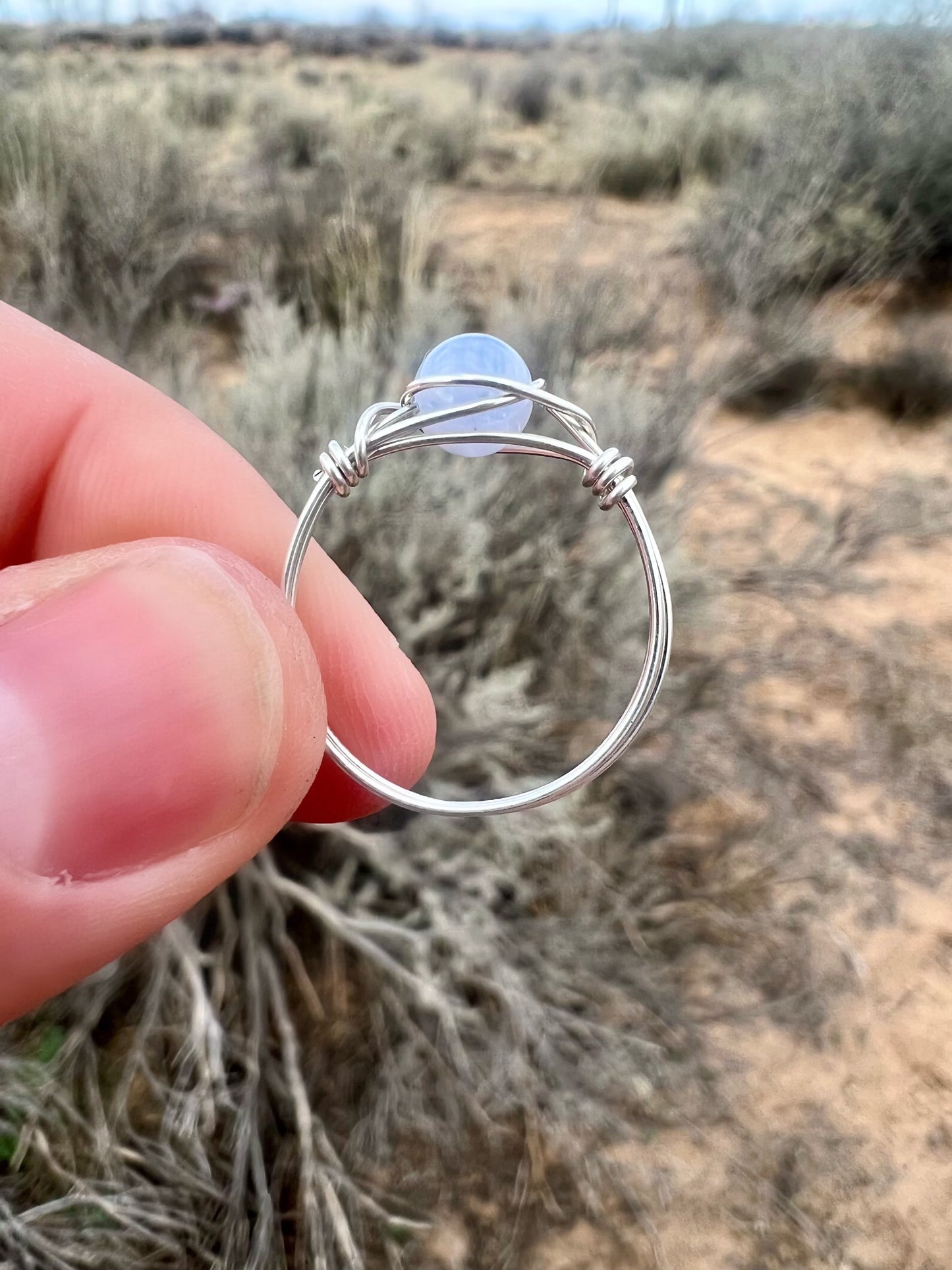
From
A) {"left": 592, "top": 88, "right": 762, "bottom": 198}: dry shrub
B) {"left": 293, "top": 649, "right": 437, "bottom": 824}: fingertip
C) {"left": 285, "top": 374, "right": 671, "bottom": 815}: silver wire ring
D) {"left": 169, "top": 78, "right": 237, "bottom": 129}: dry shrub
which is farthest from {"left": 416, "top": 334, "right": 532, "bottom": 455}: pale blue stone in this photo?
{"left": 169, "top": 78, "right": 237, "bottom": 129}: dry shrub

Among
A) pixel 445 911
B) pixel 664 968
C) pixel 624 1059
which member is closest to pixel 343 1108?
pixel 445 911

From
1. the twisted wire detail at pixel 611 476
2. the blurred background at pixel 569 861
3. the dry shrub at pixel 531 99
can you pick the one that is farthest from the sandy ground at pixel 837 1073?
the dry shrub at pixel 531 99

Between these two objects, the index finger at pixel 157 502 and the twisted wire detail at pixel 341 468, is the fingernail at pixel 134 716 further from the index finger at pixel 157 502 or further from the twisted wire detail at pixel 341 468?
the index finger at pixel 157 502

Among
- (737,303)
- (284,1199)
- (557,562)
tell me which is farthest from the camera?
(737,303)

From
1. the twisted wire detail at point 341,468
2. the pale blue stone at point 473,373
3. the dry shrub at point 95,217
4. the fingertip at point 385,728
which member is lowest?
the fingertip at point 385,728

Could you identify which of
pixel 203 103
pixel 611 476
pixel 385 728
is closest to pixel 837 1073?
pixel 385 728

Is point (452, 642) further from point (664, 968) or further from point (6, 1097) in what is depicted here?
point (6, 1097)
